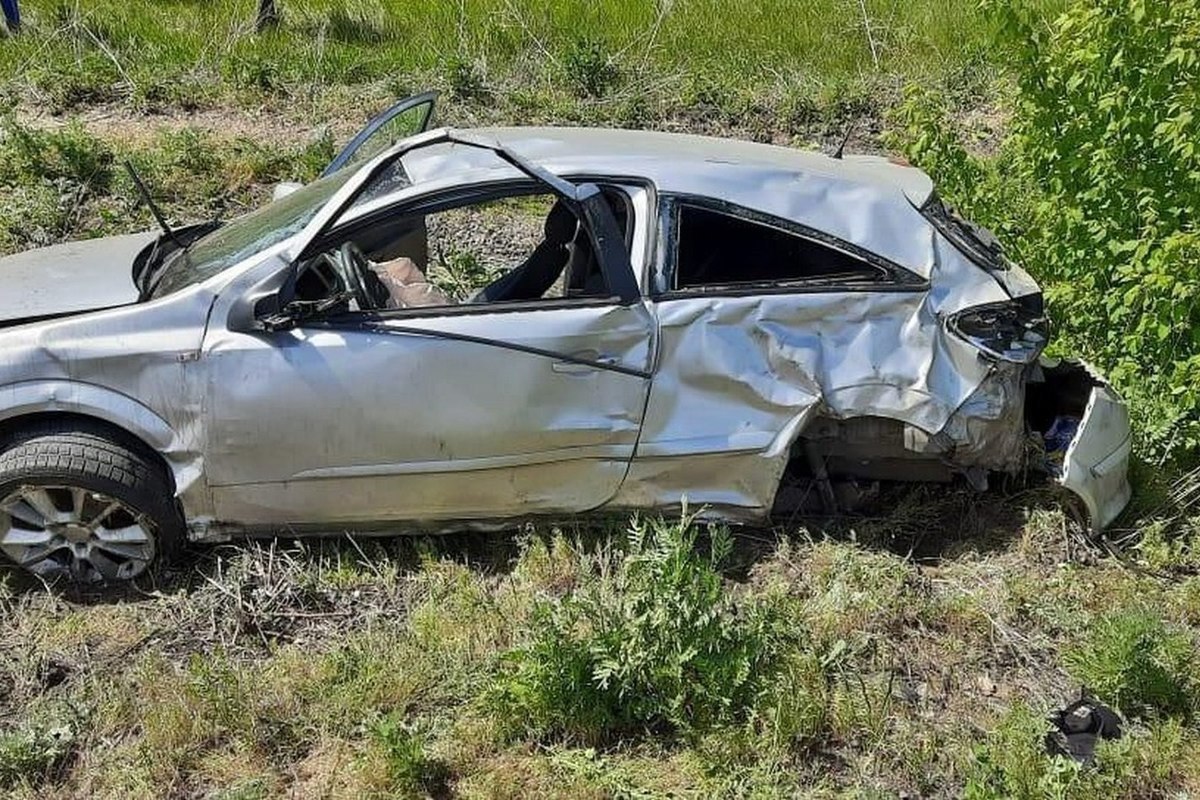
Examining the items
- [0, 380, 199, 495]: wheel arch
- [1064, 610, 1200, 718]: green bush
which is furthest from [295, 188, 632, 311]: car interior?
[1064, 610, 1200, 718]: green bush

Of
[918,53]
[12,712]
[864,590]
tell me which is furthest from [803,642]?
[918,53]

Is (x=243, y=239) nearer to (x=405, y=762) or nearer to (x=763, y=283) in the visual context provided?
(x=763, y=283)

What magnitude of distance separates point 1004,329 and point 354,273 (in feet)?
Result: 7.60

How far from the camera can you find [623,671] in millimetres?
3498

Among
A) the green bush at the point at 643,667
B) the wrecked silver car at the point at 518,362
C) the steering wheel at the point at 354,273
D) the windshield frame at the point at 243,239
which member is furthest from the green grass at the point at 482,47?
the green bush at the point at 643,667

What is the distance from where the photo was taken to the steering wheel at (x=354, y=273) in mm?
3920

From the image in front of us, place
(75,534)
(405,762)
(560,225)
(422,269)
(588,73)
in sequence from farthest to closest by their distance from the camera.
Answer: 1. (588,73)
2. (422,269)
3. (560,225)
4. (75,534)
5. (405,762)

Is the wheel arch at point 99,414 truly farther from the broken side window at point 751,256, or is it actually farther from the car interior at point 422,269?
the broken side window at point 751,256

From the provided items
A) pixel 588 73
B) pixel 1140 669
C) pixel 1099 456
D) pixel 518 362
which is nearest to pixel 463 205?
pixel 518 362

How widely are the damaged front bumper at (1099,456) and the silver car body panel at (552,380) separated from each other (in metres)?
0.02

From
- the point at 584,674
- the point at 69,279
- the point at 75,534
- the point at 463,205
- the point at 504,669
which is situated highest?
the point at 463,205

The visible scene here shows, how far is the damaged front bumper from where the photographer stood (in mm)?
4270

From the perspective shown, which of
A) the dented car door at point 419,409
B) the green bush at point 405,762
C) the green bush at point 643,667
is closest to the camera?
the green bush at point 405,762

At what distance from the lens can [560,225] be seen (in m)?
4.46
